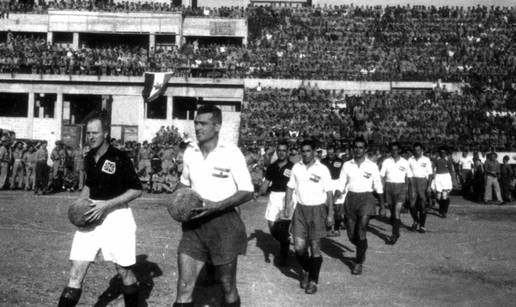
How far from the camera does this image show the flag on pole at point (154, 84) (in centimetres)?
3441

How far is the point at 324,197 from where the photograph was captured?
7.81m

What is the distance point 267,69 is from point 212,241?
29944mm

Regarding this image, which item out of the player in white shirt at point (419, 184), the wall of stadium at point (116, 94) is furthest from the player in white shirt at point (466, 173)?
the wall of stadium at point (116, 94)

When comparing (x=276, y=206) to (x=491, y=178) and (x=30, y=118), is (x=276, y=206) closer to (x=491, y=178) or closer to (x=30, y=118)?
(x=491, y=178)

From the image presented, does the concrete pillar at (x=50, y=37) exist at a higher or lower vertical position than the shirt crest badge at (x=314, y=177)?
higher

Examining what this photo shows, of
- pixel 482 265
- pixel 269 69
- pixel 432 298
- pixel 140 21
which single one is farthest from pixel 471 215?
pixel 140 21

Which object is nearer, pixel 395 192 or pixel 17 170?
pixel 395 192

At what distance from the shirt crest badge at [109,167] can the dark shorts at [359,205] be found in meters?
4.57

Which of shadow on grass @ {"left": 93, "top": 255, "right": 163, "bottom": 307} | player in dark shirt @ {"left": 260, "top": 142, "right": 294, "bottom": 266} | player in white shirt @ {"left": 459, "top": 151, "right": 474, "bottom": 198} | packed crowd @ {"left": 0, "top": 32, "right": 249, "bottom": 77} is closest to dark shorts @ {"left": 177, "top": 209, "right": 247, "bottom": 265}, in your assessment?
shadow on grass @ {"left": 93, "top": 255, "right": 163, "bottom": 307}

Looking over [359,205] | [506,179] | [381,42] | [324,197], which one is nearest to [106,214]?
[324,197]

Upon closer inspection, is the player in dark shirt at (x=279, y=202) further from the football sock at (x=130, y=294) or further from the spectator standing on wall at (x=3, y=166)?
the spectator standing on wall at (x=3, y=166)

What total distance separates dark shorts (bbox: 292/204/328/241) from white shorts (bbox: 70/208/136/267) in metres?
2.89

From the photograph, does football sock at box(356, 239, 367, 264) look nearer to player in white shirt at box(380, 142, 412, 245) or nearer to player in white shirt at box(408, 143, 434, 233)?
player in white shirt at box(380, 142, 412, 245)

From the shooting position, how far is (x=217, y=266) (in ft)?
16.0
